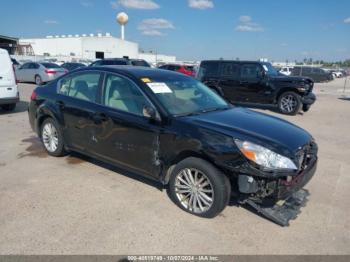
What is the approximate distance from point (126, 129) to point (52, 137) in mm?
2043

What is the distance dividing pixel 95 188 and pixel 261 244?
2.31 m

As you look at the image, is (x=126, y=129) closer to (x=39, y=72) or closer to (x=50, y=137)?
(x=50, y=137)

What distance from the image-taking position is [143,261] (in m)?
2.89

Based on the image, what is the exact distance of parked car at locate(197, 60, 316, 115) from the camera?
11.5m

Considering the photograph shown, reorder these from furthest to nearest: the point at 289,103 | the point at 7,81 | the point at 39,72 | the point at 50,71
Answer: the point at 39,72
the point at 50,71
the point at 289,103
the point at 7,81

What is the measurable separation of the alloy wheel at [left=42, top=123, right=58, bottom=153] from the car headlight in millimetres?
3452

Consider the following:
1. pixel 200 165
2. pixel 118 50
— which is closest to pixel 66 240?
pixel 200 165

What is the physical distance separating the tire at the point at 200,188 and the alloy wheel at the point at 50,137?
2.62 meters

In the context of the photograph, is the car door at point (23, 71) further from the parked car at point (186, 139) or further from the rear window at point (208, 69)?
the parked car at point (186, 139)

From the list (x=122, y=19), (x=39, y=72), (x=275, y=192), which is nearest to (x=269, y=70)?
(x=275, y=192)

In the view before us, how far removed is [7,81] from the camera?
9266mm

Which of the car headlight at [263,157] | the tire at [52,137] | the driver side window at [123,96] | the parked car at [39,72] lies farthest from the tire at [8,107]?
the parked car at [39,72]

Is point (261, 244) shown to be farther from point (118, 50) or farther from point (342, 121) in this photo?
point (118, 50)

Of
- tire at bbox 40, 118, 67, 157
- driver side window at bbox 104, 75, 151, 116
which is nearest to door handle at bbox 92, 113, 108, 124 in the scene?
driver side window at bbox 104, 75, 151, 116
